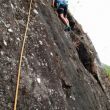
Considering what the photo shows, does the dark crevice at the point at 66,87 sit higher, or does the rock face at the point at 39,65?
the rock face at the point at 39,65

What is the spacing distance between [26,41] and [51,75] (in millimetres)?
1272

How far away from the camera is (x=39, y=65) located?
10.9m

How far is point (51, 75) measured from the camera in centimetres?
1105

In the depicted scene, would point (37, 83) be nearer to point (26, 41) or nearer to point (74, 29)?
point (26, 41)

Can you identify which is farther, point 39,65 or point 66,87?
point 66,87

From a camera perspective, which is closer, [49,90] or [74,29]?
[49,90]

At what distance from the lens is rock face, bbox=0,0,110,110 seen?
31.7 ft

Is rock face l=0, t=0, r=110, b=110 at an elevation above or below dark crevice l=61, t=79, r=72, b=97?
above

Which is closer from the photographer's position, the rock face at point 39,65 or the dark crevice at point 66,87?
the rock face at point 39,65

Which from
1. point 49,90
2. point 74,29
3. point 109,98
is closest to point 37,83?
point 49,90

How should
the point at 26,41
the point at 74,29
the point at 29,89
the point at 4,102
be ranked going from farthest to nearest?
the point at 74,29
the point at 26,41
the point at 29,89
the point at 4,102

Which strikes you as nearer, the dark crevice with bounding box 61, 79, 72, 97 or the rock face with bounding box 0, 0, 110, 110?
the rock face with bounding box 0, 0, 110, 110

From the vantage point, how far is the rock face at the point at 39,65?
9.65 m

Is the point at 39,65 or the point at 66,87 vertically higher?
the point at 39,65
